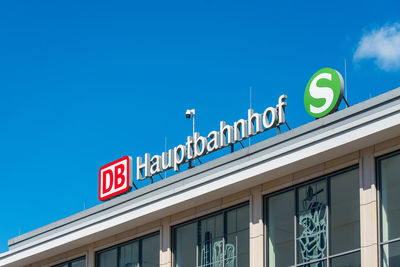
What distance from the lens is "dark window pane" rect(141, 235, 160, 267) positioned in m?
43.7

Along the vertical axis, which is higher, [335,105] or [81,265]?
[335,105]

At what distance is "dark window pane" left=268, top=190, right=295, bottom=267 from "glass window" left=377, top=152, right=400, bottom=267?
4.57 m

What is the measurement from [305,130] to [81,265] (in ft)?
54.8

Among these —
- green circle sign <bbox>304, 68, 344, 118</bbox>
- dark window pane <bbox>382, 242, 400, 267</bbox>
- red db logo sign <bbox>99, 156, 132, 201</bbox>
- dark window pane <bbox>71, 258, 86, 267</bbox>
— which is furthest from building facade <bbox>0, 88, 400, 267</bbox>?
red db logo sign <bbox>99, 156, 132, 201</bbox>

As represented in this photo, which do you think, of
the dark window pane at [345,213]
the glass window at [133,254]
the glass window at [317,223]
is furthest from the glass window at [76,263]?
the dark window pane at [345,213]

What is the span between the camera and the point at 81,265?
157ft

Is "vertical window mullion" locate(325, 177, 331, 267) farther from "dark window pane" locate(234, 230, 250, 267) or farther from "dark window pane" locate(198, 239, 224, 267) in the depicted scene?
"dark window pane" locate(198, 239, 224, 267)

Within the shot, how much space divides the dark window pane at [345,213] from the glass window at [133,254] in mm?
10919

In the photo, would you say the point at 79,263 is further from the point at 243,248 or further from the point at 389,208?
the point at 389,208

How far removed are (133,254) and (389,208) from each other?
50.1 feet

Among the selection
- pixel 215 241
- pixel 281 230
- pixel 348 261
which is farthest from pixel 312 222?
pixel 215 241

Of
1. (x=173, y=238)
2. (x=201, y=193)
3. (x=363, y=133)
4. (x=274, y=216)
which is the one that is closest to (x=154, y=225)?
(x=173, y=238)

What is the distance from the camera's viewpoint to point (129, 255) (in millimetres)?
45062

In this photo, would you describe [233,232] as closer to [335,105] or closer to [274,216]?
[274,216]
